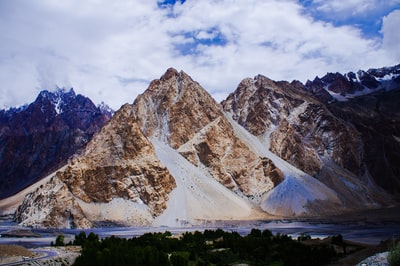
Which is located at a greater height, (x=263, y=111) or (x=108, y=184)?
(x=263, y=111)

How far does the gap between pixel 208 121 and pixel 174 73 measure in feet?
91.4

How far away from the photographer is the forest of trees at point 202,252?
138 feet

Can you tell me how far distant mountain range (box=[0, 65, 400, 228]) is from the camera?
355ft

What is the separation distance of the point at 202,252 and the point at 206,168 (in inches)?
3629

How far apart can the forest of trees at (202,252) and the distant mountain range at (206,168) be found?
155ft

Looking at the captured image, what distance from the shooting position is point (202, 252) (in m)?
51.1

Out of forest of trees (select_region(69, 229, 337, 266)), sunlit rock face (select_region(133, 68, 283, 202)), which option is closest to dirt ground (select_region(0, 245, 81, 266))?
forest of trees (select_region(69, 229, 337, 266))

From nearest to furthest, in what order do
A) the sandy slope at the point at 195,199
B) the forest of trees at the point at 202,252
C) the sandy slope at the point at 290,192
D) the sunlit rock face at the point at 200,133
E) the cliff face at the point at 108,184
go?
1. the forest of trees at the point at 202,252
2. the cliff face at the point at 108,184
3. the sandy slope at the point at 195,199
4. the sandy slope at the point at 290,192
5. the sunlit rock face at the point at 200,133

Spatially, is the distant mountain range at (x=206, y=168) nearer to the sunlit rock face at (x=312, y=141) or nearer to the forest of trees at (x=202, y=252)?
the sunlit rock face at (x=312, y=141)

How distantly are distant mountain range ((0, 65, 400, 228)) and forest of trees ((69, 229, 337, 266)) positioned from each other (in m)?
47.2

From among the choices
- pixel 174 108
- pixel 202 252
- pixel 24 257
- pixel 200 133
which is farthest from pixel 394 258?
pixel 174 108

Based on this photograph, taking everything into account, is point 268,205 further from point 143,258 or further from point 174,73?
point 143,258

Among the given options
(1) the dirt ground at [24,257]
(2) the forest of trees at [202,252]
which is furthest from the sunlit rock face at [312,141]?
(1) the dirt ground at [24,257]

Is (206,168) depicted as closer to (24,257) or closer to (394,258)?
(24,257)
